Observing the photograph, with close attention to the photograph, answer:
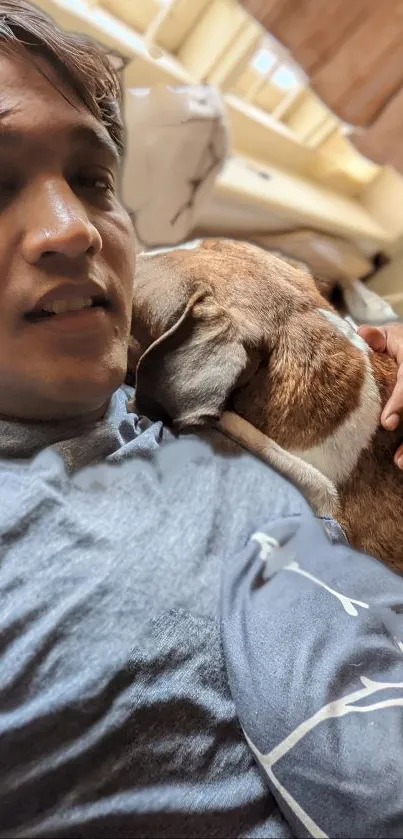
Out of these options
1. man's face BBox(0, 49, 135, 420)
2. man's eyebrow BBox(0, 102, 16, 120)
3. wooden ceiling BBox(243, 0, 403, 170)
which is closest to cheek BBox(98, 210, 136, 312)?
man's face BBox(0, 49, 135, 420)

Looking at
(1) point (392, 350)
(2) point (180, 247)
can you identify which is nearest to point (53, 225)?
(2) point (180, 247)

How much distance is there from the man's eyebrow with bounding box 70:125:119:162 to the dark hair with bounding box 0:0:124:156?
0.01 metres

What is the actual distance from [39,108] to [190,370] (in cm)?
29

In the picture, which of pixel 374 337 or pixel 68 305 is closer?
pixel 68 305

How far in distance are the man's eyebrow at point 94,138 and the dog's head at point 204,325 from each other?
134 mm

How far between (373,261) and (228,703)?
0.58 metres

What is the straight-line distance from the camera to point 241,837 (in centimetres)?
47

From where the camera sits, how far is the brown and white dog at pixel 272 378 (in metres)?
0.67

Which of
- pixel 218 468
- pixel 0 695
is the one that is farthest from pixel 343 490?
pixel 0 695

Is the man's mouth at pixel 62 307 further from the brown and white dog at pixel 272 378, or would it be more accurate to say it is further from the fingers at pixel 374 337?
the fingers at pixel 374 337

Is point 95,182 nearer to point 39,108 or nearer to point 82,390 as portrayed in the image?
point 39,108

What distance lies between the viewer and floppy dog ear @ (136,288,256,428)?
2.19 feet

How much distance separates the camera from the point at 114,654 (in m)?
0.49

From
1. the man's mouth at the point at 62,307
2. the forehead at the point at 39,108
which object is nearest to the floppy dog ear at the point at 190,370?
the man's mouth at the point at 62,307
